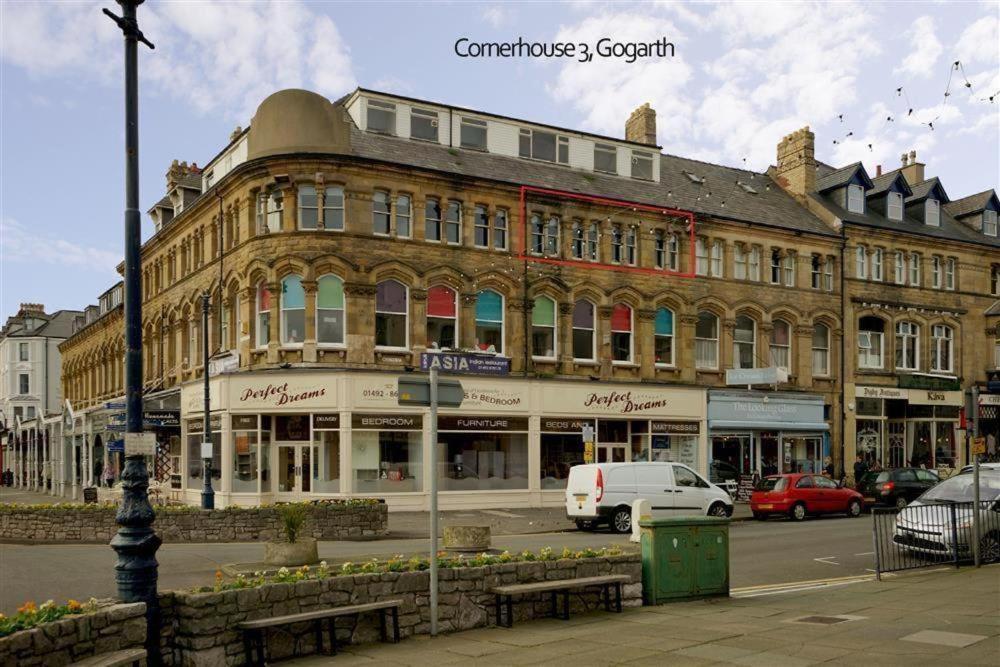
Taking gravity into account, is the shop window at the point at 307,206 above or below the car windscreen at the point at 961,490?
above

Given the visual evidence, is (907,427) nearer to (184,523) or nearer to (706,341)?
(706,341)

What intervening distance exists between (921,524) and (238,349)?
22.6m

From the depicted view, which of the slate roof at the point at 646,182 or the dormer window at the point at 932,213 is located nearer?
the slate roof at the point at 646,182

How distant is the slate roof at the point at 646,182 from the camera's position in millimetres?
32375

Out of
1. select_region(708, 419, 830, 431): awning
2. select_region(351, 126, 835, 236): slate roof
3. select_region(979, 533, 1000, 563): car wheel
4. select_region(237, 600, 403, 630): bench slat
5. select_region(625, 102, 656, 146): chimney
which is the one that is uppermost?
select_region(625, 102, 656, 146): chimney

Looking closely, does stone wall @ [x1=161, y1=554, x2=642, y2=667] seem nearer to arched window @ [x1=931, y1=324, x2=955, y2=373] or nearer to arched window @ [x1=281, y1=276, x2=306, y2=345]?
arched window @ [x1=281, y1=276, x2=306, y2=345]

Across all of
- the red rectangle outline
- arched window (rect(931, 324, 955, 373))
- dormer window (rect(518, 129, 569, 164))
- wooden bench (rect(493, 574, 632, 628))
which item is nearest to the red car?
the red rectangle outline

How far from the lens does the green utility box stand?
12453mm

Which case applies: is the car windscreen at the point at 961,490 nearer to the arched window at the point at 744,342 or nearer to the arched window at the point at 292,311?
the arched window at the point at 744,342

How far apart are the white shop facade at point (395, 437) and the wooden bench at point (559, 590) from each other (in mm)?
18301

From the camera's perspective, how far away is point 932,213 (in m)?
45.7

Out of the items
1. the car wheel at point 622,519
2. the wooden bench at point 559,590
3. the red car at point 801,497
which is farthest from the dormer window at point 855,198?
the wooden bench at point 559,590

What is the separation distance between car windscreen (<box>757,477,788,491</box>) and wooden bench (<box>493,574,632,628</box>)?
18.1 m

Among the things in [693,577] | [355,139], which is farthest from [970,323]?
[693,577]
